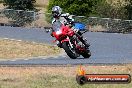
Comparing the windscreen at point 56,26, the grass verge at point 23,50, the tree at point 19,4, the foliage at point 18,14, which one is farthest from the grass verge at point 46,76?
the tree at point 19,4

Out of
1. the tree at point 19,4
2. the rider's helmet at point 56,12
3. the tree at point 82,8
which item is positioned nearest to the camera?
the rider's helmet at point 56,12

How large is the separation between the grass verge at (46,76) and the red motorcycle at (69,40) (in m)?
7.61

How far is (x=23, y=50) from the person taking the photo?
3847 centimetres

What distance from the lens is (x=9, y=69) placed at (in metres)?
26.1

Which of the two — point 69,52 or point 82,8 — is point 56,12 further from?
point 82,8

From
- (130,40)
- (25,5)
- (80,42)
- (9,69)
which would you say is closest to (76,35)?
(80,42)

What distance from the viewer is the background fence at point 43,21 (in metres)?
62.5

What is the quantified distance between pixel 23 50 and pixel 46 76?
16841 millimetres

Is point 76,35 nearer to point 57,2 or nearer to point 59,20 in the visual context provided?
point 59,20

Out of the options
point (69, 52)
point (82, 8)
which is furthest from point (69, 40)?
point (82, 8)

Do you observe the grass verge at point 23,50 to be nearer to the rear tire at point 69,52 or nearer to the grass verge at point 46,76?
the grass verge at point 46,76

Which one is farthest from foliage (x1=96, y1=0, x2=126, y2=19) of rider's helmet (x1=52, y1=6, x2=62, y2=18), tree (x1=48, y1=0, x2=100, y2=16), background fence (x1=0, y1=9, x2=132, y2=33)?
rider's helmet (x1=52, y1=6, x2=62, y2=18)

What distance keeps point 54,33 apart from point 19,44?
34.3 meters

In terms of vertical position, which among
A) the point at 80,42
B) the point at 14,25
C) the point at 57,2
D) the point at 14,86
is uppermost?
the point at 80,42
